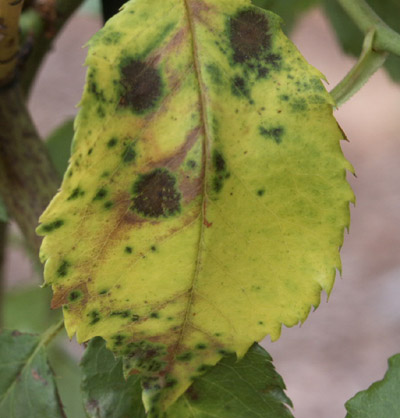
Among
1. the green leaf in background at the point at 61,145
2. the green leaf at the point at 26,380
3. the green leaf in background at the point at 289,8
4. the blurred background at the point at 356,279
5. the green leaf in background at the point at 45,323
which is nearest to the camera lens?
the green leaf at the point at 26,380

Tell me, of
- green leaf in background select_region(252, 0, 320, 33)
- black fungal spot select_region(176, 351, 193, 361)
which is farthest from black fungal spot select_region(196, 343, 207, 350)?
green leaf in background select_region(252, 0, 320, 33)

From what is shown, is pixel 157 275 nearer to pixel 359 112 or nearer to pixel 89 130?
pixel 89 130

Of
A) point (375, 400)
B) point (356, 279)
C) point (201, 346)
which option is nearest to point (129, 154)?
point (201, 346)

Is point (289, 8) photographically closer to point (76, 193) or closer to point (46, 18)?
point (46, 18)

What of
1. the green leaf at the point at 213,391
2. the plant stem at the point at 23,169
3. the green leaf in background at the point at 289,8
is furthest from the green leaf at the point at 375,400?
the green leaf in background at the point at 289,8

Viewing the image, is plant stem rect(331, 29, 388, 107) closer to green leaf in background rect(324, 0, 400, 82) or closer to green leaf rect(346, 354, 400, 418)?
green leaf rect(346, 354, 400, 418)

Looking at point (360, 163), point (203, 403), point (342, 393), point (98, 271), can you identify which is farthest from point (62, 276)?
point (360, 163)

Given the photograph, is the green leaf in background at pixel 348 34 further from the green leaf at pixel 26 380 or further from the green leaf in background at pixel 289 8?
the green leaf at pixel 26 380
